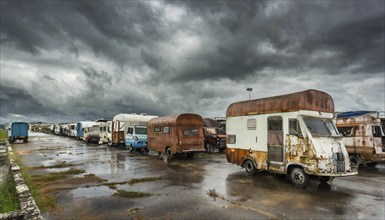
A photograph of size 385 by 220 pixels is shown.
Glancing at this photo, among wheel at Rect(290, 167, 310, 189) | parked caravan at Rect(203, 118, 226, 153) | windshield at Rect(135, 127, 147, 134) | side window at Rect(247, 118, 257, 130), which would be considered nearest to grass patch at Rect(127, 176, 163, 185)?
side window at Rect(247, 118, 257, 130)

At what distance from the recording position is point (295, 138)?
10547mm

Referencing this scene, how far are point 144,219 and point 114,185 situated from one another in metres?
4.23

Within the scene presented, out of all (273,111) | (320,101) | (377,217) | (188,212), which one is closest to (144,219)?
(188,212)

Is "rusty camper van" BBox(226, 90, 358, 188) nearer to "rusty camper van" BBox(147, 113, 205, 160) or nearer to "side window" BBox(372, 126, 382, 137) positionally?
"side window" BBox(372, 126, 382, 137)

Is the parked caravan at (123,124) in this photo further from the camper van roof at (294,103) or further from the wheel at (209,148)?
the camper van roof at (294,103)

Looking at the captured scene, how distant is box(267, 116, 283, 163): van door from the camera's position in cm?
1123

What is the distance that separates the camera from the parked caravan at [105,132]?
32.5 metres

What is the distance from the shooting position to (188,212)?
294 inches

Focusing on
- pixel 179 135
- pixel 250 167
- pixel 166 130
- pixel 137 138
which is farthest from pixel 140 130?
pixel 250 167

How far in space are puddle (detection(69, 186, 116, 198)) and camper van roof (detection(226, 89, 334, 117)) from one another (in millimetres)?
7035

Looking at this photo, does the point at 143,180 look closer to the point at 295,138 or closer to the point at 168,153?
the point at 295,138

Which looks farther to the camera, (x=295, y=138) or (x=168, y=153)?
(x=168, y=153)

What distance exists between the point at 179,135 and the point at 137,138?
7.18 meters

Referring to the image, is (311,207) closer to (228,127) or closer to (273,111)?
(273,111)
